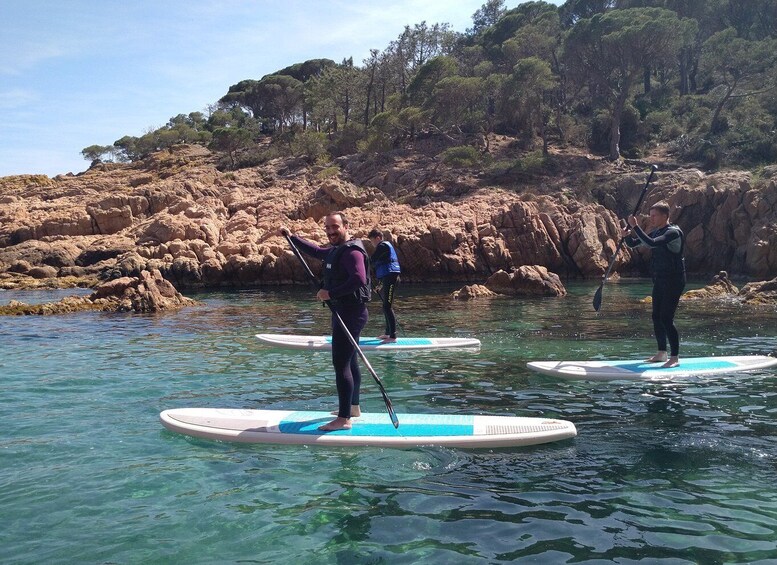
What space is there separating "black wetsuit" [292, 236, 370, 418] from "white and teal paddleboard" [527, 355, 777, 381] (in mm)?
4080

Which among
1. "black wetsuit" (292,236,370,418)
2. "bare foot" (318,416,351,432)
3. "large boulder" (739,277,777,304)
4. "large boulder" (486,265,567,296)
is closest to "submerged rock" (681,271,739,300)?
"large boulder" (739,277,777,304)

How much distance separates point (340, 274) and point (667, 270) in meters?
5.36

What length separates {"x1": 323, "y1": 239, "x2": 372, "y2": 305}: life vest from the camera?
666 centimetres

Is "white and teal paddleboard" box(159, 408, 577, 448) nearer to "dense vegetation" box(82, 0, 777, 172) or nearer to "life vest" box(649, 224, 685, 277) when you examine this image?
"life vest" box(649, 224, 685, 277)

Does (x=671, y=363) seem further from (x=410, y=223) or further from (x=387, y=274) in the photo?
(x=410, y=223)

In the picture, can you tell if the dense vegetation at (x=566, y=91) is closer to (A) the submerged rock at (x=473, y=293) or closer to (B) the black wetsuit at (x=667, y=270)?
(A) the submerged rock at (x=473, y=293)

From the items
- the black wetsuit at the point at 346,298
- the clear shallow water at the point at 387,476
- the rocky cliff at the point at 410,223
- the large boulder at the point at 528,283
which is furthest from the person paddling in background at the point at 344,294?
the rocky cliff at the point at 410,223

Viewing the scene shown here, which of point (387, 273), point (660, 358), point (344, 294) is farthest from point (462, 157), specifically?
point (344, 294)

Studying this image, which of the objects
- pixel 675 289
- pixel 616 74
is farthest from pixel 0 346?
pixel 616 74

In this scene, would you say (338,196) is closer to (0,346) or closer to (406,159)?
(406,159)

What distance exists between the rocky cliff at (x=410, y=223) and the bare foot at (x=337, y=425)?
26.5 m

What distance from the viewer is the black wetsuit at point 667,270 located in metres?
9.45

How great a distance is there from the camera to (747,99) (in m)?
47.2

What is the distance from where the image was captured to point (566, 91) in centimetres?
5756
